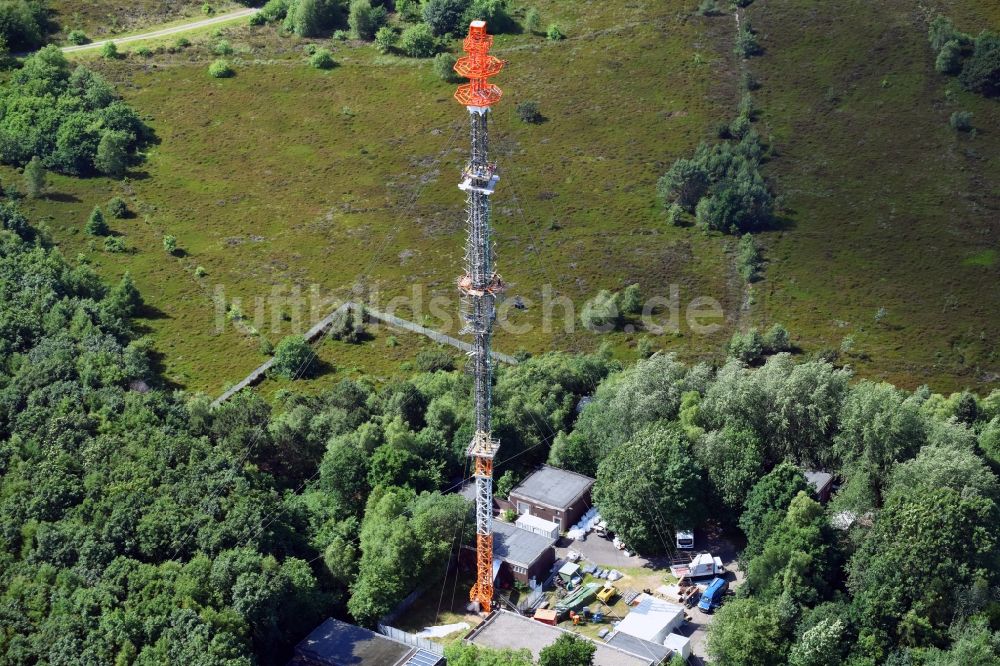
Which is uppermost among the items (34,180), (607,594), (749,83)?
(749,83)

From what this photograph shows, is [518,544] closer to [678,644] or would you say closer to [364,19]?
[678,644]

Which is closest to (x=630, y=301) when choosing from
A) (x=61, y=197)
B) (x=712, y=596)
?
(x=712, y=596)

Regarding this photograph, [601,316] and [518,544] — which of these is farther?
[601,316]

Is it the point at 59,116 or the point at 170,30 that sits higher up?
the point at 170,30

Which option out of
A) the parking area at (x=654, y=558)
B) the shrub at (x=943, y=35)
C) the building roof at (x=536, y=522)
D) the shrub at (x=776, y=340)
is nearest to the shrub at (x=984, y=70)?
the shrub at (x=943, y=35)

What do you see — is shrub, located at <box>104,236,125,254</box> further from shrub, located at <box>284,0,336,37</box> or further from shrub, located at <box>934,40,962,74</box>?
shrub, located at <box>934,40,962,74</box>

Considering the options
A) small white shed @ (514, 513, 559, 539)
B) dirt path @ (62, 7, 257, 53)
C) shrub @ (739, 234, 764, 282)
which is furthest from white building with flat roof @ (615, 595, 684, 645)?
dirt path @ (62, 7, 257, 53)

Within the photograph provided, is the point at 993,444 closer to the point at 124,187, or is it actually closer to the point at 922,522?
the point at 922,522
